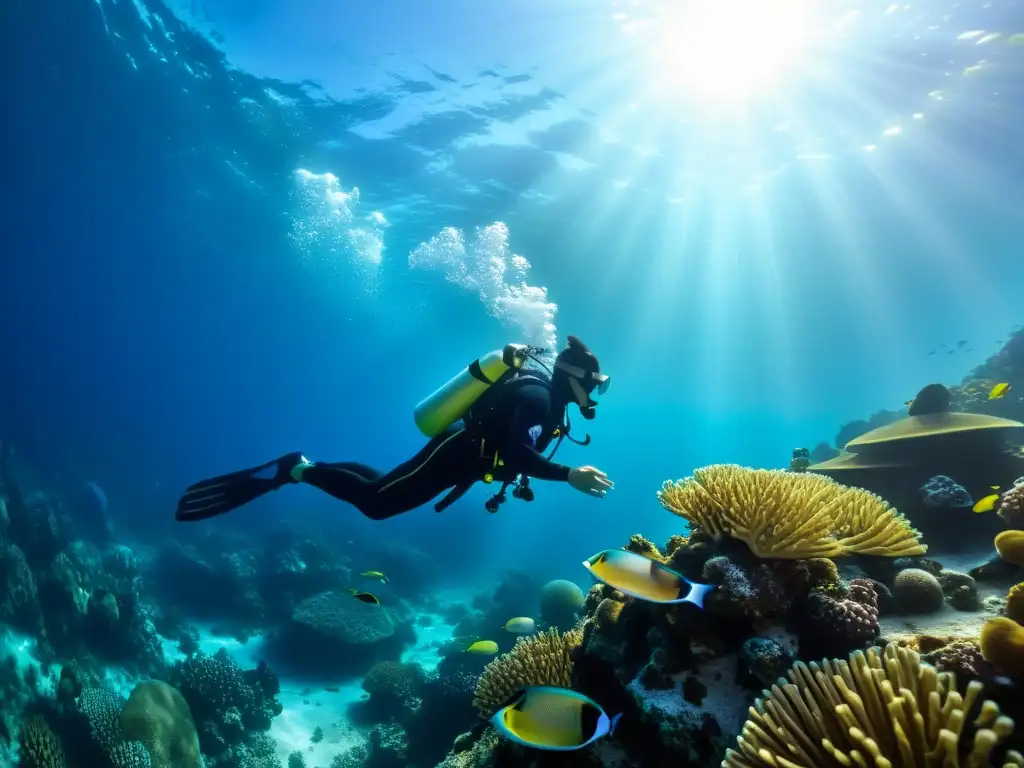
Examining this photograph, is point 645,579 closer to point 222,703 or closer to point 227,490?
point 227,490

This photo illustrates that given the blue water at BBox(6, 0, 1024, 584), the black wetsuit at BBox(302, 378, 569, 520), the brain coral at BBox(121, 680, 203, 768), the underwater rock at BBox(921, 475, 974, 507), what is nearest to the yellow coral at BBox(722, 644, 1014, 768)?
the black wetsuit at BBox(302, 378, 569, 520)

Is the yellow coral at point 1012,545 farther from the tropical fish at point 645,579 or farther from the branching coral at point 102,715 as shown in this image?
the branching coral at point 102,715

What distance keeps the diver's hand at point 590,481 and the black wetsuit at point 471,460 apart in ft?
0.50

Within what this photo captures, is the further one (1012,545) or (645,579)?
(1012,545)

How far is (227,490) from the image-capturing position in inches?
246

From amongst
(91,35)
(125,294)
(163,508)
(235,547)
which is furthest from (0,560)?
(125,294)

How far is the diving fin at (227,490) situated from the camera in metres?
6.11

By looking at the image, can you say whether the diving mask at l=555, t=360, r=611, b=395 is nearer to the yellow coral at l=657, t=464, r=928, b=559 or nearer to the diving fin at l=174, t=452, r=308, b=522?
the yellow coral at l=657, t=464, r=928, b=559

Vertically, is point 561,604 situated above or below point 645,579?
above

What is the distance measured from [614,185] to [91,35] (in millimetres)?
24009

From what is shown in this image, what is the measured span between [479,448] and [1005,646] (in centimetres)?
418

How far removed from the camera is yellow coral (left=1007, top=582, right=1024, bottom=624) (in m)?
2.89

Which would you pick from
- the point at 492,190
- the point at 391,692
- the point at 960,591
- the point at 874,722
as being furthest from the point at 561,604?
the point at 492,190

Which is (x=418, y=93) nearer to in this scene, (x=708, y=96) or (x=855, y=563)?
Answer: (x=708, y=96)
